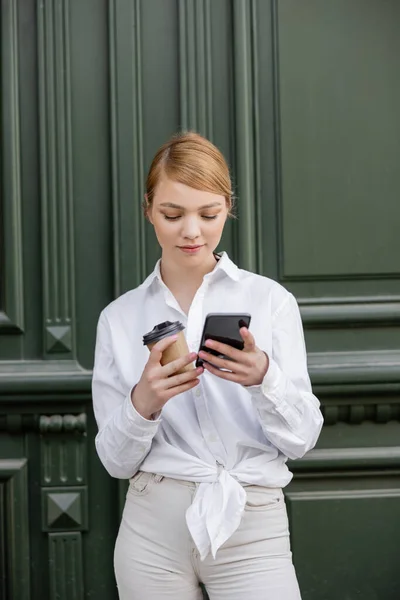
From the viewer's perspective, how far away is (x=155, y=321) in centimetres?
226

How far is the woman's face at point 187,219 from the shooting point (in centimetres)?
214

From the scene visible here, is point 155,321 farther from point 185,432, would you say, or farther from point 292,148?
point 292,148

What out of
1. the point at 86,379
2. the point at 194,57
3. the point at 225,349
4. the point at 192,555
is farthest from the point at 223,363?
the point at 194,57

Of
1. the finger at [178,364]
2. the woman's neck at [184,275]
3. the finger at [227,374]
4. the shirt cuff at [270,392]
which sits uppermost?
the woman's neck at [184,275]

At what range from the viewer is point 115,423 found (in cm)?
212

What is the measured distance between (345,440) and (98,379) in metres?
1.46

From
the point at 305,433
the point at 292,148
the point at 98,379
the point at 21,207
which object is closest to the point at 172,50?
the point at 292,148

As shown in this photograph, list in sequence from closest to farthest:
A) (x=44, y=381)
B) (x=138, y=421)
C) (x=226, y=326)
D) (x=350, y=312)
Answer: (x=226, y=326) → (x=138, y=421) → (x=44, y=381) → (x=350, y=312)

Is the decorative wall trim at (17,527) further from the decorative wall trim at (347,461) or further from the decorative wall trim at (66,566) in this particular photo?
the decorative wall trim at (347,461)

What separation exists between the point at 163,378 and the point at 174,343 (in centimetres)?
8

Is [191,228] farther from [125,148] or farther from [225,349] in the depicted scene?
[125,148]

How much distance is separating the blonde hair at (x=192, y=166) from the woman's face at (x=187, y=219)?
0.05 feet

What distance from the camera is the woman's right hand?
1.97 meters

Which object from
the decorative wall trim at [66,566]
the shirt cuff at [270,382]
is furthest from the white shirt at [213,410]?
the decorative wall trim at [66,566]
